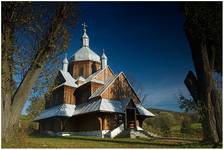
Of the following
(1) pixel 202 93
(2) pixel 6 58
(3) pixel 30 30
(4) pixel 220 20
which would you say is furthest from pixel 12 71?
(4) pixel 220 20

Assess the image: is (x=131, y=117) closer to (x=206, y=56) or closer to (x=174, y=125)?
(x=174, y=125)

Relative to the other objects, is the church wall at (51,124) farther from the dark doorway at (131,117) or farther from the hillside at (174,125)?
the hillside at (174,125)

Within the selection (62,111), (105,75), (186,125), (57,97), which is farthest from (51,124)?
(186,125)

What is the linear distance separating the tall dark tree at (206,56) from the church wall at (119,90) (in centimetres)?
1358

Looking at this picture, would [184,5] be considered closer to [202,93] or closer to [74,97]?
[202,93]

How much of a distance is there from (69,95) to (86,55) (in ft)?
18.9

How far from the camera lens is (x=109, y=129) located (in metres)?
21.5

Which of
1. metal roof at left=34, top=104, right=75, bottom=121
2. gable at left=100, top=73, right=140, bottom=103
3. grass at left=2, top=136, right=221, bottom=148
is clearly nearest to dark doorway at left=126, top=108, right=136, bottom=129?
gable at left=100, top=73, right=140, bottom=103

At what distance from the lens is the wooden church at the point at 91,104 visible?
70.8 ft

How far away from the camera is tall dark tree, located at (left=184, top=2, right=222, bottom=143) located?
8992 mm

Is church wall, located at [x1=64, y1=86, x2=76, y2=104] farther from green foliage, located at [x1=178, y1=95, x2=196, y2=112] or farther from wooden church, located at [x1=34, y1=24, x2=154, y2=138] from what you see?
green foliage, located at [x1=178, y1=95, x2=196, y2=112]

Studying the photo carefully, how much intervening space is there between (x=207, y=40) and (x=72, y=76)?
21.0m

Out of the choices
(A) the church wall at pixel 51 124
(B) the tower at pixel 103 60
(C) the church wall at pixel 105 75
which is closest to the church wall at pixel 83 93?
(C) the church wall at pixel 105 75

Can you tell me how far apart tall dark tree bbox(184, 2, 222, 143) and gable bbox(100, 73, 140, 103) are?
532 inches
